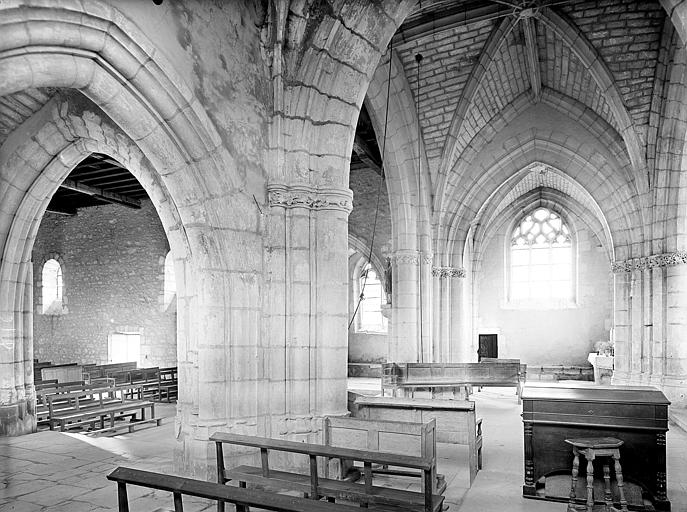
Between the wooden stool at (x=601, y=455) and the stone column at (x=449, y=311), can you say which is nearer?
the wooden stool at (x=601, y=455)

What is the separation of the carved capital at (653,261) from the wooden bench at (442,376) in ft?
10.5

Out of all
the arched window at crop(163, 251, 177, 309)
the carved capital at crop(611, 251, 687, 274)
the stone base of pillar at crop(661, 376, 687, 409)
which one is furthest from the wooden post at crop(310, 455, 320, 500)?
the arched window at crop(163, 251, 177, 309)

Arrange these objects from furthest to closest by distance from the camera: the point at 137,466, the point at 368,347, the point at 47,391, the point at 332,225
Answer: the point at 368,347 → the point at 47,391 → the point at 137,466 → the point at 332,225

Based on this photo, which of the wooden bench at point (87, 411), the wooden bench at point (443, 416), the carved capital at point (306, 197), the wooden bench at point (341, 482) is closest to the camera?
the wooden bench at point (341, 482)

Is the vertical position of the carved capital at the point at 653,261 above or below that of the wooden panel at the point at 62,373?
above

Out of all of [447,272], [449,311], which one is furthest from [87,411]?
[447,272]

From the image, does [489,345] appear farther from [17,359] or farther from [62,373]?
[17,359]

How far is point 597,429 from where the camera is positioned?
456 cm

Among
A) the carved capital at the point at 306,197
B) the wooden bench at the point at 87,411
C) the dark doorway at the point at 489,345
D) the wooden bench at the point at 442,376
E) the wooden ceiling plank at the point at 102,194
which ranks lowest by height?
the dark doorway at the point at 489,345

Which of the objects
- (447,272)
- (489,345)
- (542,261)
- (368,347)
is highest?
(542,261)

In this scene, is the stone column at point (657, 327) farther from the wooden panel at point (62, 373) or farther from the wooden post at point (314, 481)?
the wooden panel at point (62, 373)

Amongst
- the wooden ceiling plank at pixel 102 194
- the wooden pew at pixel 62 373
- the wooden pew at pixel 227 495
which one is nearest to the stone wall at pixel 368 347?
the wooden ceiling plank at pixel 102 194

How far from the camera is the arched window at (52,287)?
16938mm

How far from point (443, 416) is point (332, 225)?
212 cm
